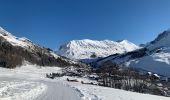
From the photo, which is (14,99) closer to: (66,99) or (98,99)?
(66,99)

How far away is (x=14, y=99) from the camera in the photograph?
35000 millimetres

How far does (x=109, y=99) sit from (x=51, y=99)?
27.1 ft

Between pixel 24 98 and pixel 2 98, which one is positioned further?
pixel 24 98

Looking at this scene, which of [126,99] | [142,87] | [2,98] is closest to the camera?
[2,98]

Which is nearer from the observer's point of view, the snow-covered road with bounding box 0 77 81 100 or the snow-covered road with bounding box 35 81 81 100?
the snow-covered road with bounding box 0 77 81 100

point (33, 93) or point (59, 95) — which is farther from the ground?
point (33, 93)

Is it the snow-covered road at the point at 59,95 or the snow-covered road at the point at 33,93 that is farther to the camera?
the snow-covered road at the point at 59,95

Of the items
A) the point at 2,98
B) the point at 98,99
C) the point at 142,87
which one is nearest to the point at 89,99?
the point at 98,99

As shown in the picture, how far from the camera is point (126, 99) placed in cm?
4653

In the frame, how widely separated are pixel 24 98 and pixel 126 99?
51.8 ft

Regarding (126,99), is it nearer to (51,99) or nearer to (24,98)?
(51,99)

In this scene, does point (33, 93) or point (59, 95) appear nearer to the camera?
point (33, 93)

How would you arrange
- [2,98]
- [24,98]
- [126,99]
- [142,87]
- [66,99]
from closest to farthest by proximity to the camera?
[2,98] < [24,98] < [66,99] < [126,99] < [142,87]

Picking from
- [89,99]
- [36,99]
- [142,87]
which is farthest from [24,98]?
[142,87]
